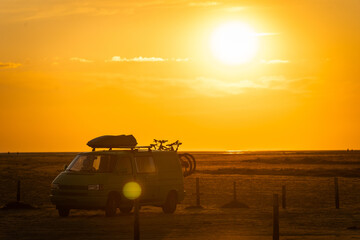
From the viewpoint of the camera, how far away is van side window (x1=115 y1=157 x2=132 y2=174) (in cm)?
2533

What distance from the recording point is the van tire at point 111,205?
2486 centimetres

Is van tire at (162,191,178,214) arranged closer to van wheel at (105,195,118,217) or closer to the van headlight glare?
van wheel at (105,195,118,217)

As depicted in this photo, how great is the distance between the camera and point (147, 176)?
26359 millimetres

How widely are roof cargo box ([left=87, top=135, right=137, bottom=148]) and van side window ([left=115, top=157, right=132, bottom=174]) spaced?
2.70 feet

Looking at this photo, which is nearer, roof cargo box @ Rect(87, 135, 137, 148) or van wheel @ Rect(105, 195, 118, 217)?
van wheel @ Rect(105, 195, 118, 217)

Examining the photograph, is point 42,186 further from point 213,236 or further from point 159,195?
point 213,236

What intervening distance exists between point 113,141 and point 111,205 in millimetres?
2624

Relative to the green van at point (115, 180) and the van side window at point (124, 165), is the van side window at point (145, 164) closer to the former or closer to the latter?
the green van at point (115, 180)

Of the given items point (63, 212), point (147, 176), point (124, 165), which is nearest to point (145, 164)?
point (147, 176)

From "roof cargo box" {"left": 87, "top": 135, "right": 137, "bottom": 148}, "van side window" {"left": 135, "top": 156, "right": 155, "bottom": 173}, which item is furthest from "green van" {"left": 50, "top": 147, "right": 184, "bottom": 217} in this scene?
"roof cargo box" {"left": 87, "top": 135, "right": 137, "bottom": 148}

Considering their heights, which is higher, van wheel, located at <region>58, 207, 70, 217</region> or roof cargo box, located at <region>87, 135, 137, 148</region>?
roof cargo box, located at <region>87, 135, 137, 148</region>

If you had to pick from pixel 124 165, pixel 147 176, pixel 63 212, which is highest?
pixel 124 165

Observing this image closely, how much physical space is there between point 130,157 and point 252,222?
5190mm

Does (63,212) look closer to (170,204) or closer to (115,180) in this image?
(115,180)
